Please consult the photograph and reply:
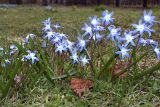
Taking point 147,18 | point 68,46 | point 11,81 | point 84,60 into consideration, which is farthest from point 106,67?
point 11,81

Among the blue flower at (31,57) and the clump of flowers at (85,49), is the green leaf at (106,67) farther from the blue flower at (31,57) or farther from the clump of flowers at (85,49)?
the blue flower at (31,57)

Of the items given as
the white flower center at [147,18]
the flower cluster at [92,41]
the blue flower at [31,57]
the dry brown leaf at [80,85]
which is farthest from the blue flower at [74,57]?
the white flower center at [147,18]

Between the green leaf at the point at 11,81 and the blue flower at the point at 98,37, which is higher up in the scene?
the blue flower at the point at 98,37

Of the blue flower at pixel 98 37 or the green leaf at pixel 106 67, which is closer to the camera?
the green leaf at pixel 106 67

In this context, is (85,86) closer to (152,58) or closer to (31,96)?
(31,96)

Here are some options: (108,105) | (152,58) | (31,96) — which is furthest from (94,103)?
(152,58)

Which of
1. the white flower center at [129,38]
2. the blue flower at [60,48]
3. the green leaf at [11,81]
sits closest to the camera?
the green leaf at [11,81]

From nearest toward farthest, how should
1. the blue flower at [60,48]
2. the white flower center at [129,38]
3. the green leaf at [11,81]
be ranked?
the green leaf at [11,81] < the white flower center at [129,38] < the blue flower at [60,48]

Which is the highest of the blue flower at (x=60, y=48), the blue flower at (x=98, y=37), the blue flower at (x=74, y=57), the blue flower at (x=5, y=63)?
the blue flower at (x=98, y=37)

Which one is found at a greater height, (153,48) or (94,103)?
(153,48)
